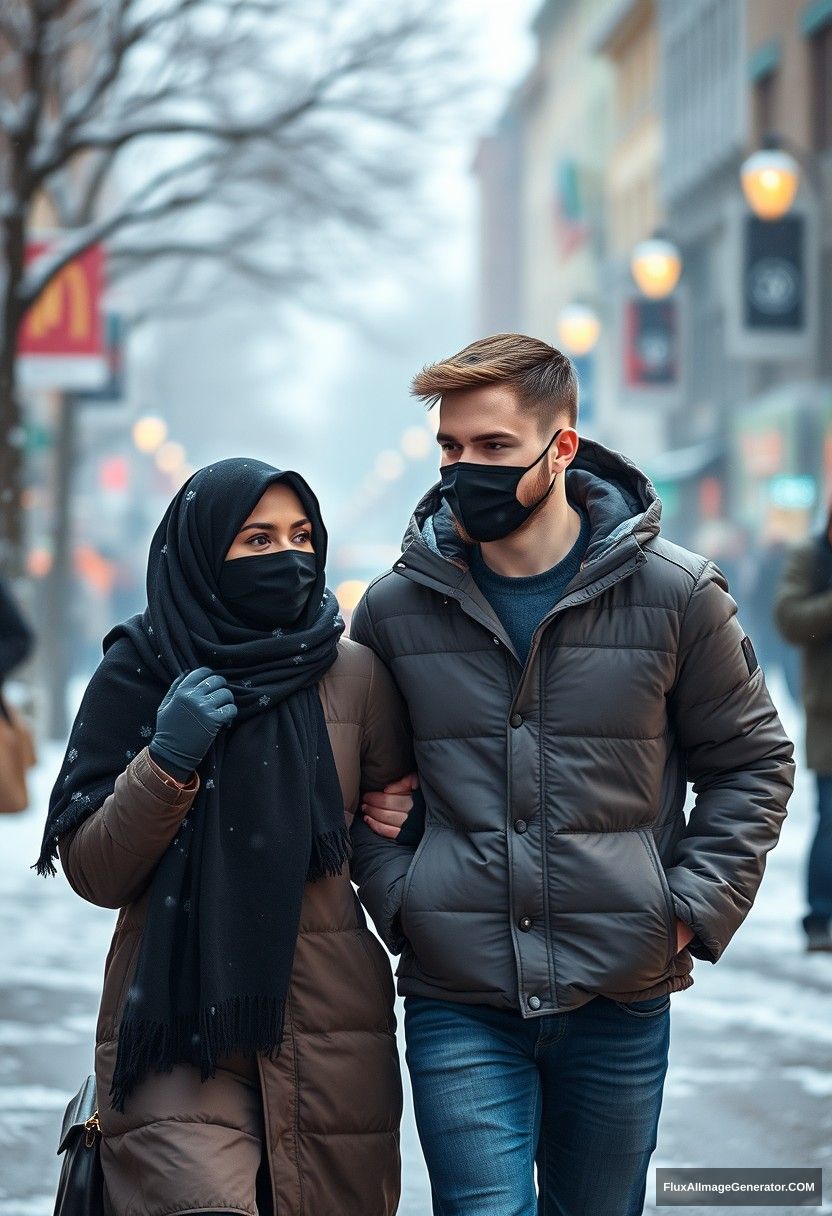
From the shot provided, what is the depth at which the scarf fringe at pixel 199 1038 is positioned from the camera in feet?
11.0

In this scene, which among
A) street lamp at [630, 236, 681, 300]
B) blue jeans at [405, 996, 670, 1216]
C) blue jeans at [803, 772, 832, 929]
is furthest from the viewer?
street lamp at [630, 236, 681, 300]

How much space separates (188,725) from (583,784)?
704 millimetres

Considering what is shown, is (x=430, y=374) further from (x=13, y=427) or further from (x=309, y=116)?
(x=309, y=116)

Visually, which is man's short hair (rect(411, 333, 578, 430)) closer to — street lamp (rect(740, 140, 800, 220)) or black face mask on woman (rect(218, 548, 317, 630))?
black face mask on woman (rect(218, 548, 317, 630))

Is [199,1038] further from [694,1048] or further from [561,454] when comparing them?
[694,1048]

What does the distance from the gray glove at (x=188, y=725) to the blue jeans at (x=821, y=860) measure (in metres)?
5.23

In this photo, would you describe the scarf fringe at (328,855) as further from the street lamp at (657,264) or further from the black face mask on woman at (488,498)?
the street lamp at (657,264)

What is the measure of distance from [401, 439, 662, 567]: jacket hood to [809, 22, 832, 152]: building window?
24809 millimetres

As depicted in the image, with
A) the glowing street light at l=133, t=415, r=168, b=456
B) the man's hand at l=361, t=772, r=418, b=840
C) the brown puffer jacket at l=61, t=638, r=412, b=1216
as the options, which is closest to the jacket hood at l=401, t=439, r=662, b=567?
the man's hand at l=361, t=772, r=418, b=840

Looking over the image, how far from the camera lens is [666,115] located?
4059 cm

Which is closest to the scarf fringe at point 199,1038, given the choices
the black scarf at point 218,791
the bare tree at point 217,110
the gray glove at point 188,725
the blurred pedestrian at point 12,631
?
the black scarf at point 218,791

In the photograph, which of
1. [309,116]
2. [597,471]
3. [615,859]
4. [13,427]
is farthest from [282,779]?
[309,116]

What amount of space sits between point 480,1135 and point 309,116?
1428 centimetres

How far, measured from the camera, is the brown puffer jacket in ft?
10.9
